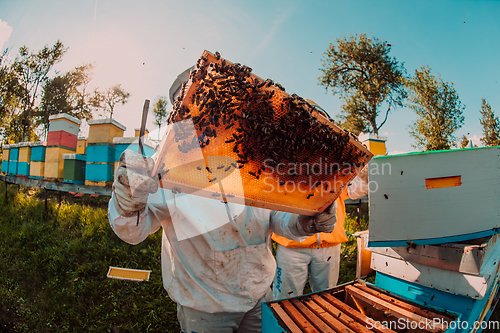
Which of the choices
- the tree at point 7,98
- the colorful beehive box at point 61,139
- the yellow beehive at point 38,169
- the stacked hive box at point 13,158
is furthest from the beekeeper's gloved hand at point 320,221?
the tree at point 7,98

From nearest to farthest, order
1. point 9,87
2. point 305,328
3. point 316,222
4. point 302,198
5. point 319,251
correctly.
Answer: point 305,328
point 302,198
point 316,222
point 319,251
point 9,87

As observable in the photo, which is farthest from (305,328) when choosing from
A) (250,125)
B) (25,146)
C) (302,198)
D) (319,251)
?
(25,146)

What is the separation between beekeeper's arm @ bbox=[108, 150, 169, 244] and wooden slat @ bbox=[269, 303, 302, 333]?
3.83 ft

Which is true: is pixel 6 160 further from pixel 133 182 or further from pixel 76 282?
pixel 133 182

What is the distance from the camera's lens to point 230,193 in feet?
4.72

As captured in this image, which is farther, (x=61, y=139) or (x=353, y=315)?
(x=61, y=139)

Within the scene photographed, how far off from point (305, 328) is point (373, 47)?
19919 millimetres

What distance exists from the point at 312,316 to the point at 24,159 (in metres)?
10.1

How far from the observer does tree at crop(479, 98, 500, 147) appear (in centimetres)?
2069

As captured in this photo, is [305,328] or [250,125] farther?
[305,328]

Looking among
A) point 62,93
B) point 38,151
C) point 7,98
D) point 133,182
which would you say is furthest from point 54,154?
point 62,93

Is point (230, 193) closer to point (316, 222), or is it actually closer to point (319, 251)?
point (316, 222)

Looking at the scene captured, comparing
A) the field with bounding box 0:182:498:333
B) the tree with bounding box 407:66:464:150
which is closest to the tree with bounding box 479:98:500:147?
the tree with bounding box 407:66:464:150

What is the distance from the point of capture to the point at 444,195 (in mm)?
2004
